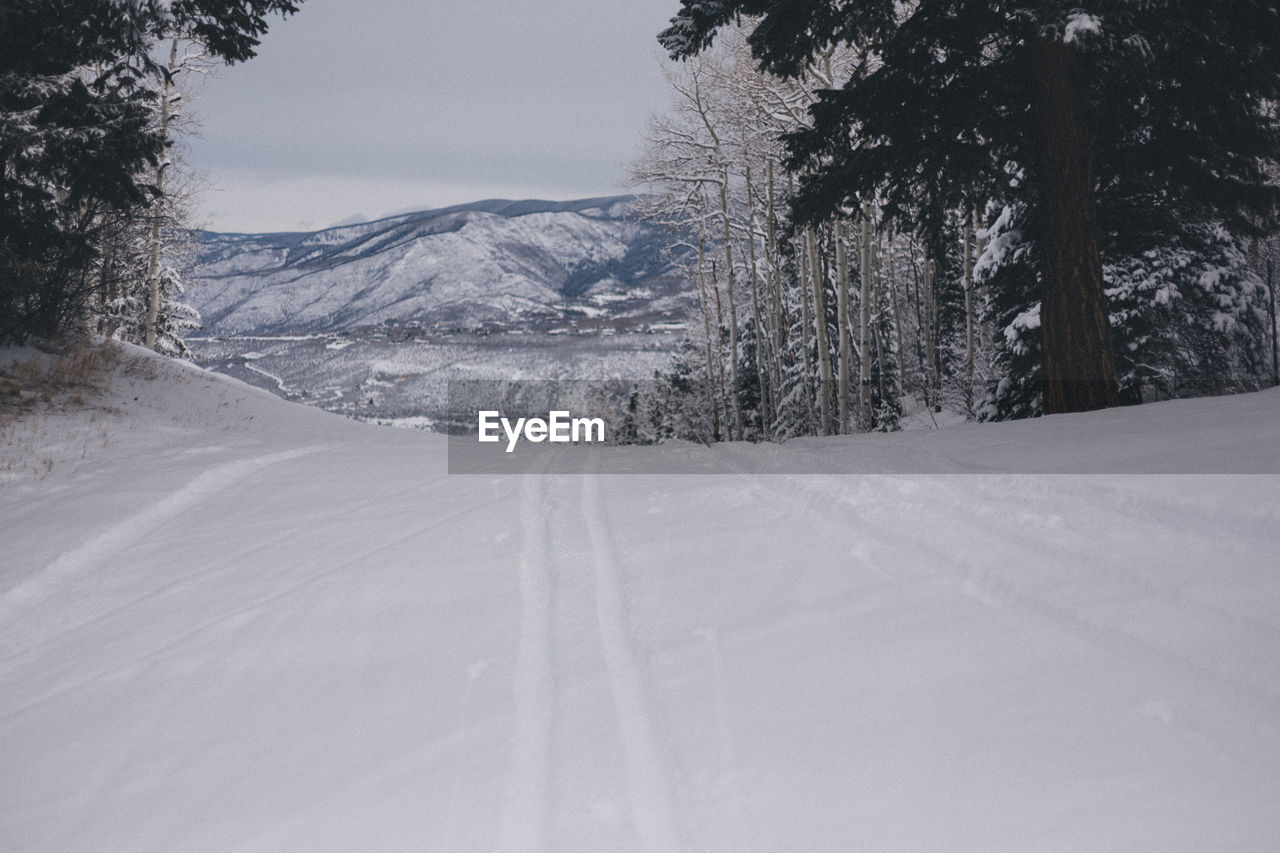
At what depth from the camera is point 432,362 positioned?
105312mm

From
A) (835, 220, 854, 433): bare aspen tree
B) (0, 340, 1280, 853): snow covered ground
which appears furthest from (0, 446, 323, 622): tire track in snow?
(835, 220, 854, 433): bare aspen tree

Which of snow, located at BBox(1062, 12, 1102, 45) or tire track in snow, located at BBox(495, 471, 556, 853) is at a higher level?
snow, located at BBox(1062, 12, 1102, 45)

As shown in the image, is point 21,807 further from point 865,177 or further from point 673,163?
point 673,163

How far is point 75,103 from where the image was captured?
10906 mm

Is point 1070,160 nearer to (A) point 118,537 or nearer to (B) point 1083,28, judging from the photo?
(B) point 1083,28

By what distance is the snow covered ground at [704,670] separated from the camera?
2.43m

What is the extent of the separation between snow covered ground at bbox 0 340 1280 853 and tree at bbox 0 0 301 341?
23.2 ft

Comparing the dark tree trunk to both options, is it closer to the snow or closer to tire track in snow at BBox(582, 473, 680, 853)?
the snow

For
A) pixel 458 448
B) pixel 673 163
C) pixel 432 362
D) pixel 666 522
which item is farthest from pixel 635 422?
pixel 432 362

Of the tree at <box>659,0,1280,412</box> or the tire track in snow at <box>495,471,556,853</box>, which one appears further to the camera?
the tree at <box>659,0,1280,412</box>

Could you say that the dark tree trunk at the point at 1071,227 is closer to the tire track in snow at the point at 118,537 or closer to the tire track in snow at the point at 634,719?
the tire track in snow at the point at 634,719

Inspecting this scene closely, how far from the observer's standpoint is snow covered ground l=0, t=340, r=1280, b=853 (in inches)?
95.7

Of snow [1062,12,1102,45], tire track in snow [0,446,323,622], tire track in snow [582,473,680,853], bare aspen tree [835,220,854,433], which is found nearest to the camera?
tire track in snow [582,473,680,853]

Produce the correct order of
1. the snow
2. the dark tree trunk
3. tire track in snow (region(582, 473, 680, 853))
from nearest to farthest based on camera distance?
tire track in snow (region(582, 473, 680, 853)) < the snow < the dark tree trunk
